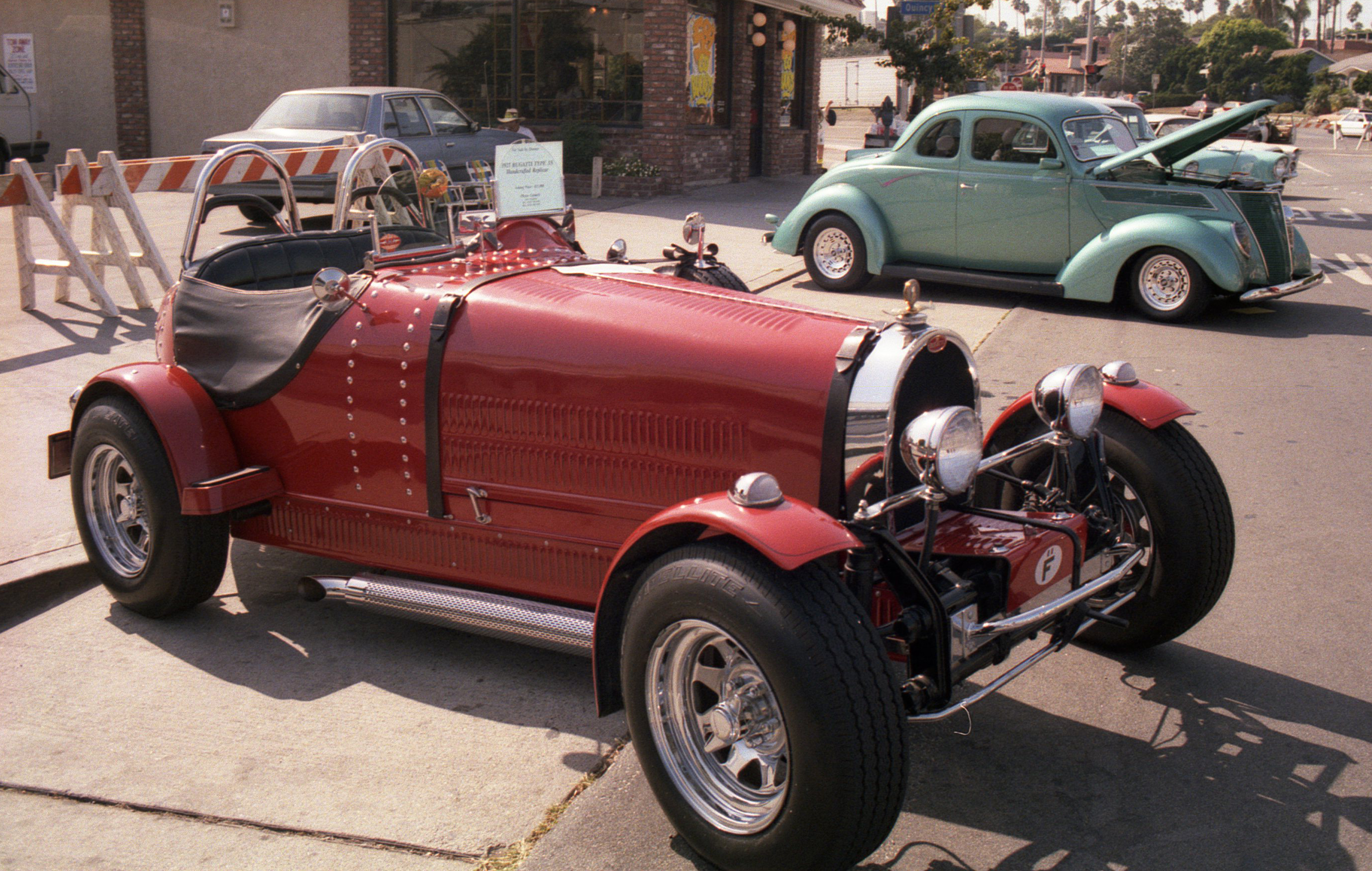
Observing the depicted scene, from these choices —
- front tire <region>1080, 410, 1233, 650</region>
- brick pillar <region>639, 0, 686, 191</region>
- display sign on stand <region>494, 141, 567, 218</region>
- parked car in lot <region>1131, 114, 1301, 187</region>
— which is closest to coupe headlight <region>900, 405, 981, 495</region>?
front tire <region>1080, 410, 1233, 650</region>

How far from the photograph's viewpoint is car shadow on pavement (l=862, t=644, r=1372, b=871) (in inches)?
110

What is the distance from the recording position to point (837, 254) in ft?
37.0

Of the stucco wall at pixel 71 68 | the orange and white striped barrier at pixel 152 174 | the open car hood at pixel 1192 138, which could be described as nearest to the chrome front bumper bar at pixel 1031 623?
the orange and white striped barrier at pixel 152 174

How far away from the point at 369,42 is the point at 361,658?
16887 mm

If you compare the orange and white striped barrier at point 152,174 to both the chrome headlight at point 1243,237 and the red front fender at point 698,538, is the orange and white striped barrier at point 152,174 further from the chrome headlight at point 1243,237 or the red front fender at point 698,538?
the chrome headlight at point 1243,237

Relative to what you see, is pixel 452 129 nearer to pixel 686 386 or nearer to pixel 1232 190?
pixel 1232 190

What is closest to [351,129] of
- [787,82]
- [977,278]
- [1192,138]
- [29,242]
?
[29,242]

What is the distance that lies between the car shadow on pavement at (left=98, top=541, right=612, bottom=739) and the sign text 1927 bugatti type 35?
0.68 feet

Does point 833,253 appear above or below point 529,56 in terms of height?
below

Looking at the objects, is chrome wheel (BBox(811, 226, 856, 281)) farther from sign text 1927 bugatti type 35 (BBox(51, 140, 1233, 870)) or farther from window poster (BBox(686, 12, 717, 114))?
window poster (BBox(686, 12, 717, 114))

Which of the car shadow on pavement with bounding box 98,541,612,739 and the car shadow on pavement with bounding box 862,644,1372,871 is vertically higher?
the car shadow on pavement with bounding box 98,541,612,739

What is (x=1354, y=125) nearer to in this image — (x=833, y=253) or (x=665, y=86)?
(x=665, y=86)

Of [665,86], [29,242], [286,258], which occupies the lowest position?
[286,258]

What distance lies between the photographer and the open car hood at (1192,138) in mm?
9258
